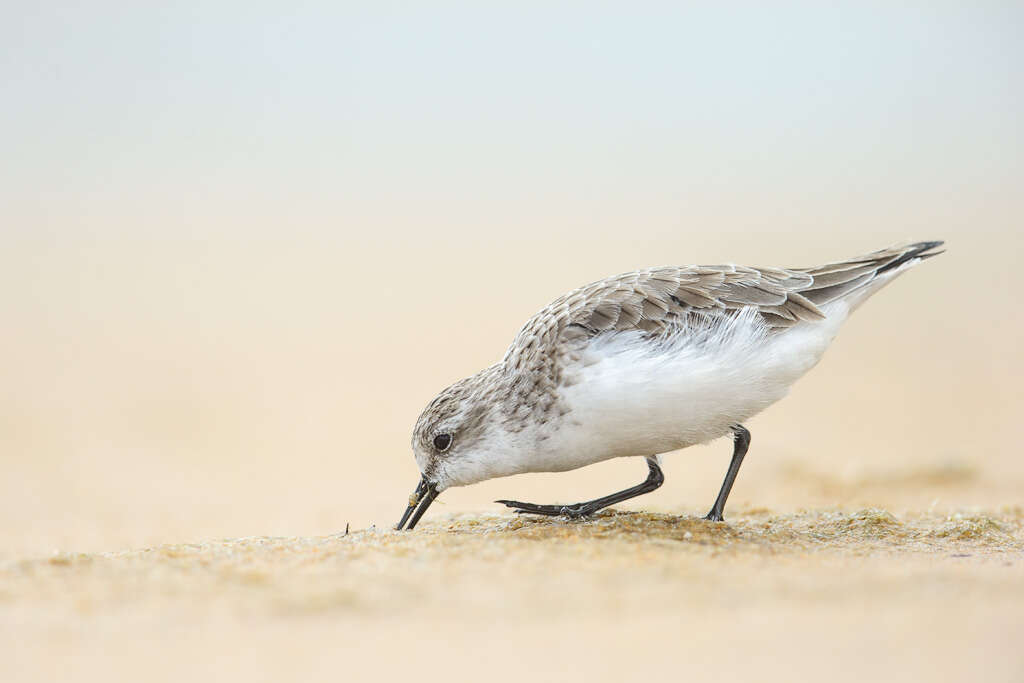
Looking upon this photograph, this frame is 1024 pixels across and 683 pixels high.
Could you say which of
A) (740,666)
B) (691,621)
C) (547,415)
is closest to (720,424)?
(547,415)

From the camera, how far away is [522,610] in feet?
12.0

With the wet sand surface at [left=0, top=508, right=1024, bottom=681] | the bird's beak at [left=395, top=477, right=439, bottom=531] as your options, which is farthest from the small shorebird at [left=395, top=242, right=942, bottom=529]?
the wet sand surface at [left=0, top=508, right=1024, bottom=681]

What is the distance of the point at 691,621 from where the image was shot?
350cm

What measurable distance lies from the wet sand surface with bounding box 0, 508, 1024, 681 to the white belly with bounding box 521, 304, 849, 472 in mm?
487

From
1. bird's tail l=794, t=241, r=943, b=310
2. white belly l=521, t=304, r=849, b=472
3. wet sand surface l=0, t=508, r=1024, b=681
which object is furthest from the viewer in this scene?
bird's tail l=794, t=241, r=943, b=310

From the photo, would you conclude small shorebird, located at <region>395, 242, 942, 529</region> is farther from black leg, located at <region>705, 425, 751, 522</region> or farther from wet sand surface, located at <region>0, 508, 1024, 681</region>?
wet sand surface, located at <region>0, 508, 1024, 681</region>

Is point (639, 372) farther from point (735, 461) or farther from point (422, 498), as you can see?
point (422, 498)

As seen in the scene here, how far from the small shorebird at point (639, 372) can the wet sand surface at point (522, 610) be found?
1.79 ft

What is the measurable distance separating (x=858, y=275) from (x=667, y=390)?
5.24 ft

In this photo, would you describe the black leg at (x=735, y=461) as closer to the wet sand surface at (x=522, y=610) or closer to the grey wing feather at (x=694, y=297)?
the wet sand surface at (x=522, y=610)

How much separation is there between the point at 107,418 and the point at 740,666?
12038mm

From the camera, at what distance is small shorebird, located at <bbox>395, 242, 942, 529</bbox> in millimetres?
5062

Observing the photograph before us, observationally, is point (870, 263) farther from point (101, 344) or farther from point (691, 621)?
point (101, 344)

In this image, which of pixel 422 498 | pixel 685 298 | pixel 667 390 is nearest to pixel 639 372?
pixel 667 390
